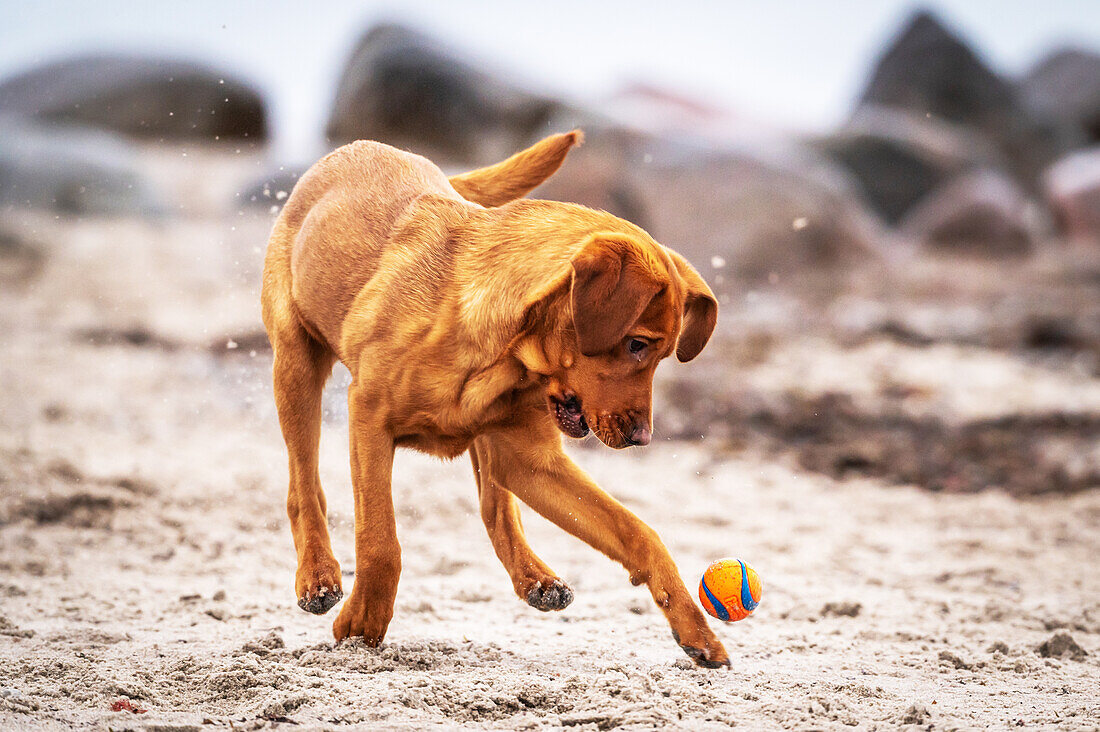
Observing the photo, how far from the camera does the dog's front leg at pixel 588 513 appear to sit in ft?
12.7

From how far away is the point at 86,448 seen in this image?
8.71 meters

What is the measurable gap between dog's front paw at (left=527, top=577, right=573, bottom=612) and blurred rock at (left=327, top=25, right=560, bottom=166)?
13081mm

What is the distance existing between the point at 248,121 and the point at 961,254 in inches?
485

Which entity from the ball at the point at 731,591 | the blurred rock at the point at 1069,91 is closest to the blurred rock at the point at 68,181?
the ball at the point at 731,591

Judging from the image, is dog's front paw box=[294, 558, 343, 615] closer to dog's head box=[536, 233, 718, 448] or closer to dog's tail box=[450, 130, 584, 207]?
dog's head box=[536, 233, 718, 448]

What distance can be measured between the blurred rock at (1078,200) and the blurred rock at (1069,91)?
5896 millimetres

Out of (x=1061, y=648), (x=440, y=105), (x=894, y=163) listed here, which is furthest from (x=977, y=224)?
(x=1061, y=648)

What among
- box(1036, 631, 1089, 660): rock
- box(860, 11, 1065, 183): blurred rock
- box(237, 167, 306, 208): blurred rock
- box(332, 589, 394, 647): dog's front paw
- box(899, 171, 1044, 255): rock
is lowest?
box(332, 589, 394, 647): dog's front paw

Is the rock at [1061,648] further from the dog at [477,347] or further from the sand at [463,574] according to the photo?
the dog at [477,347]

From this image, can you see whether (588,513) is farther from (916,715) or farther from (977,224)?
(977,224)

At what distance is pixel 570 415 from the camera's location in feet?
12.2

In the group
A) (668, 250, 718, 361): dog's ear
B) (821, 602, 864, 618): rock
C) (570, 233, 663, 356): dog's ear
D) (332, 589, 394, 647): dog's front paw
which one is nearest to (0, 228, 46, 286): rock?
(332, 589, 394, 647): dog's front paw

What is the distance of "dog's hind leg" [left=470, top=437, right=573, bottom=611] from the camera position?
429 cm

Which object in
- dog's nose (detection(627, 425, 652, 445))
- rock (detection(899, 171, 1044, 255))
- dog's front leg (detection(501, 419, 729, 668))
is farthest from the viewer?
rock (detection(899, 171, 1044, 255))
